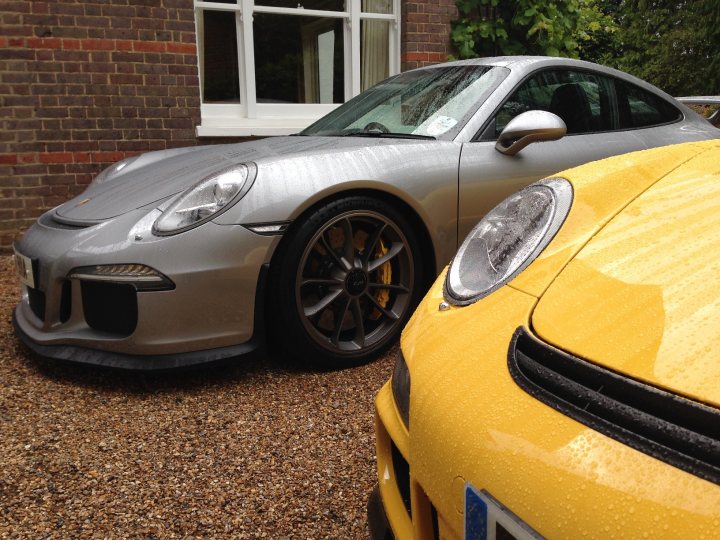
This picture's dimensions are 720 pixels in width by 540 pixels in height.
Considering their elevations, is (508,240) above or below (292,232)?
above

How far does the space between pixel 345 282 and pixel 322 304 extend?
0.43 ft

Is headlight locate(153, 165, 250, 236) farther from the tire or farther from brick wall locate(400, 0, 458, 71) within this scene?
brick wall locate(400, 0, 458, 71)

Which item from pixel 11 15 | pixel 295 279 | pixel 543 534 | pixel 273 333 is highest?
pixel 11 15

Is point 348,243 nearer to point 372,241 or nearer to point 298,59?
point 372,241

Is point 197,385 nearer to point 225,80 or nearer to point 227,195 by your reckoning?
point 227,195

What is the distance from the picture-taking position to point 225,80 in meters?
6.30

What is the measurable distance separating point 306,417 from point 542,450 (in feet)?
5.11

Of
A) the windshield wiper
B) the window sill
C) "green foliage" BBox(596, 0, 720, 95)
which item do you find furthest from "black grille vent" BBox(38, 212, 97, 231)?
"green foliage" BBox(596, 0, 720, 95)

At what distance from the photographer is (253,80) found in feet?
20.7

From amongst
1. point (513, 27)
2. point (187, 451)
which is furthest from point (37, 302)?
point (513, 27)

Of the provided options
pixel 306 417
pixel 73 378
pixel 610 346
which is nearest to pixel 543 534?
pixel 610 346

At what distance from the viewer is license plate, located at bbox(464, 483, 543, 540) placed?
82 centimetres

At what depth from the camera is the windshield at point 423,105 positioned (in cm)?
298

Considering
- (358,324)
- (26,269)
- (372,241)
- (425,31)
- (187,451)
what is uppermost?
(425,31)
